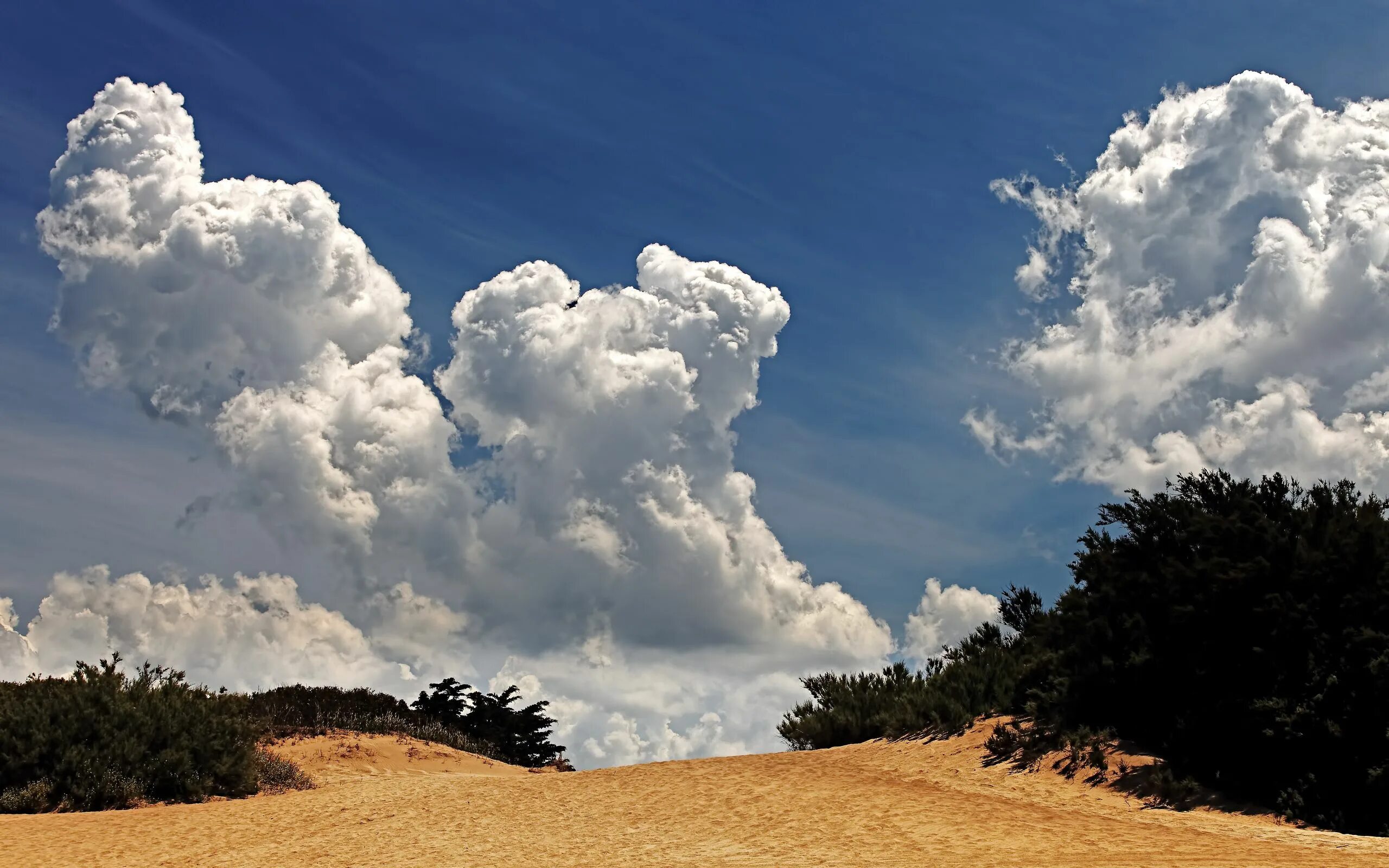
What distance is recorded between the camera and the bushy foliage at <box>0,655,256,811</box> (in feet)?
65.6

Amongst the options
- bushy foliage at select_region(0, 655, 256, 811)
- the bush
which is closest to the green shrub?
bushy foliage at select_region(0, 655, 256, 811)

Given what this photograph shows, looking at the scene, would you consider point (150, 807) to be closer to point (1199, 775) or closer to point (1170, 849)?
point (1170, 849)

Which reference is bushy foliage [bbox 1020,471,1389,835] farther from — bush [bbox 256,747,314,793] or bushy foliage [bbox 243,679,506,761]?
bushy foliage [bbox 243,679,506,761]

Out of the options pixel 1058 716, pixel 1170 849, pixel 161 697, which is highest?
pixel 161 697

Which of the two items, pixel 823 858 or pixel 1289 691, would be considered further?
pixel 1289 691

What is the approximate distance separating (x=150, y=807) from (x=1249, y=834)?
1827 centimetres

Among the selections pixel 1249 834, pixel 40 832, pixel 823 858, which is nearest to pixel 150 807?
pixel 40 832

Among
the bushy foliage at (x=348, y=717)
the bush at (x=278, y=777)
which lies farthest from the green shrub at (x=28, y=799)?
the bushy foliage at (x=348, y=717)

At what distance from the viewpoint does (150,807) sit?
65.1 ft

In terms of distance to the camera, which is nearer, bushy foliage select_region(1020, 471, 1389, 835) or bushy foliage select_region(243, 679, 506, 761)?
bushy foliage select_region(1020, 471, 1389, 835)

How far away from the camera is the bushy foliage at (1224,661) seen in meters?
17.0

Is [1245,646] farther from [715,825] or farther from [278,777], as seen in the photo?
[278,777]

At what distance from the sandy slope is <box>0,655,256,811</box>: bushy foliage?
55.1 inches

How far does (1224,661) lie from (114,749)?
66.5 ft
